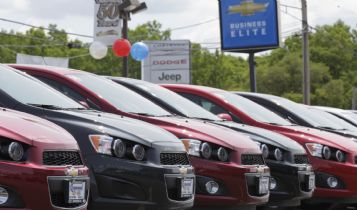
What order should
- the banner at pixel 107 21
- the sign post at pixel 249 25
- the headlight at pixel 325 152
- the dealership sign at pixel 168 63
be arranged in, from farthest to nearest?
the dealership sign at pixel 168 63
the sign post at pixel 249 25
the banner at pixel 107 21
the headlight at pixel 325 152

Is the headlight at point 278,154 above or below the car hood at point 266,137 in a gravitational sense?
below

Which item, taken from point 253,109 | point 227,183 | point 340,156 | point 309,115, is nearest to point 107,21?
point 309,115

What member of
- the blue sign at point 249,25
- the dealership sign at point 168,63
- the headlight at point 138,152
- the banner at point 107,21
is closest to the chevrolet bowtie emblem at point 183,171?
the headlight at point 138,152

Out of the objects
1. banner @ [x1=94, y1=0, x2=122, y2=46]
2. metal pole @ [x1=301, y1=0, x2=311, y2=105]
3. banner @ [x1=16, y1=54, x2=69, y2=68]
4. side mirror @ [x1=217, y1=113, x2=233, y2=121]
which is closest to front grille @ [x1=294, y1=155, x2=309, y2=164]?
side mirror @ [x1=217, y1=113, x2=233, y2=121]

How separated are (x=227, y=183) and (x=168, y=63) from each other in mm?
28920

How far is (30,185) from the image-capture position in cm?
476

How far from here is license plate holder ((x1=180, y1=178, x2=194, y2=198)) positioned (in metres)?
6.41

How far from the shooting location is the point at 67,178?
16.6 ft

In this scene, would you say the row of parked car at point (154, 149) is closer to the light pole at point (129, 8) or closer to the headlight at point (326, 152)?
the headlight at point (326, 152)

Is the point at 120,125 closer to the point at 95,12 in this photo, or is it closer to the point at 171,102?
the point at 171,102

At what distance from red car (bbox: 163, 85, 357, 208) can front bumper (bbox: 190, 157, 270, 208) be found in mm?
2207

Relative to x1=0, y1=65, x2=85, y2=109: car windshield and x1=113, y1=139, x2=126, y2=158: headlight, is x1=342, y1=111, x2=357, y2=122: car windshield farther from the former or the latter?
x1=113, y1=139, x2=126, y2=158: headlight

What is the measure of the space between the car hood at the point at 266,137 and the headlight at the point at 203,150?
1.36 metres

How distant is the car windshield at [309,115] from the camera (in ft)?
36.2
